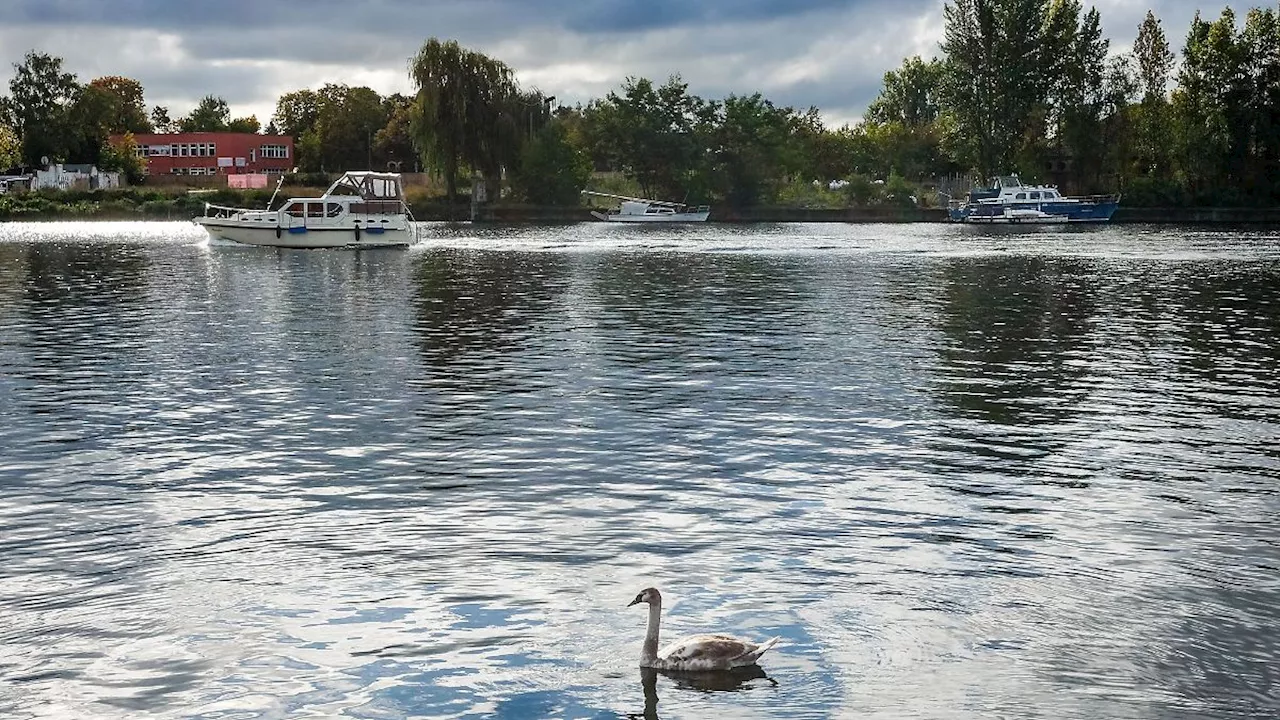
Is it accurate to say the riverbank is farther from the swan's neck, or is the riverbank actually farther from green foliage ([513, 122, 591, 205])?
the swan's neck

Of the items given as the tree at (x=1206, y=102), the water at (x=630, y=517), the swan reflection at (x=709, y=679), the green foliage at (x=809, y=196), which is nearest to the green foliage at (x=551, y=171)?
the green foliage at (x=809, y=196)

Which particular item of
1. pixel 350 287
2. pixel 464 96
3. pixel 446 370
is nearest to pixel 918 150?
pixel 464 96

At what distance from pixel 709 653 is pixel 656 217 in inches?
6317

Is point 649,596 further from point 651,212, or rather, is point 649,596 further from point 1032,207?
point 651,212

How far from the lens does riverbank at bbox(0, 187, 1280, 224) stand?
162375 mm

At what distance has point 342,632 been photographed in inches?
616

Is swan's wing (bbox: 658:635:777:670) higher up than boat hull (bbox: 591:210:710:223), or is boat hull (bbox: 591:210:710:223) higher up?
boat hull (bbox: 591:210:710:223)

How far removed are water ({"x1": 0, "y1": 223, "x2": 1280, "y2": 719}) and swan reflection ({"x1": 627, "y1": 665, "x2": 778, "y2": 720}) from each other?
6 cm

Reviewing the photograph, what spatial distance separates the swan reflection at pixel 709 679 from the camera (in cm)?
1409

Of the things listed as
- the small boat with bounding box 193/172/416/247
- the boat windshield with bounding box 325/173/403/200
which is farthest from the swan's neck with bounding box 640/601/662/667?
the boat windshield with bounding box 325/173/403/200

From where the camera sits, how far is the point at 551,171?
172750 millimetres

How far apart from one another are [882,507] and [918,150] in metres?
178

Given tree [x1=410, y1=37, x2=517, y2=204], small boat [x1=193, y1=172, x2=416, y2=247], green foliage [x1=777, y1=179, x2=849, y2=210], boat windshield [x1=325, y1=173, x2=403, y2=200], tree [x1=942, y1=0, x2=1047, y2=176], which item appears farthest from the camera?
green foliage [x1=777, y1=179, x2=849, y2=210]

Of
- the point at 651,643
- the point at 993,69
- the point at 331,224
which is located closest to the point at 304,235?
the point at 331,224
